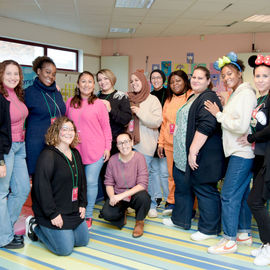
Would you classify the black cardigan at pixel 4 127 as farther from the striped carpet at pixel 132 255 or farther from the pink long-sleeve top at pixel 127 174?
the pink long-sleeve top at pixel 127 174

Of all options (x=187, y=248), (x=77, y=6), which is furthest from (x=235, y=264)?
(x=77, y=6)

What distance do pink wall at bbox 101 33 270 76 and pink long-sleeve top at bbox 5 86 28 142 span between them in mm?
5516

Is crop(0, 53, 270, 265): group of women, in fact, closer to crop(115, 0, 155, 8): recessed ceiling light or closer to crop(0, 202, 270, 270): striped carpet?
crop(0, 202, 270, 270): striped carpet

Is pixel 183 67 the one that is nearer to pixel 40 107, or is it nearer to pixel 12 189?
pixel 40 107

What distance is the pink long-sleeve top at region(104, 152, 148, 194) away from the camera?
103 inches

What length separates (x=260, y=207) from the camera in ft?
6.72

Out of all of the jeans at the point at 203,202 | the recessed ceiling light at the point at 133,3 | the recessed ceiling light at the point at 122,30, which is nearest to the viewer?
the jeans at the point at 203,202

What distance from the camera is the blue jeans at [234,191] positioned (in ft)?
7.14

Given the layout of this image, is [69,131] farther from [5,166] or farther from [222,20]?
[222,20]

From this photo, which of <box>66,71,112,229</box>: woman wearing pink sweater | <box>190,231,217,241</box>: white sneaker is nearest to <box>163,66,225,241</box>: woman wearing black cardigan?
<box>190,231,217,241</box>: white sneaker

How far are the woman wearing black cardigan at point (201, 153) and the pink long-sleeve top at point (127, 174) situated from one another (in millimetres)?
Result: 321

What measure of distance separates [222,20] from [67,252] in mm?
5276

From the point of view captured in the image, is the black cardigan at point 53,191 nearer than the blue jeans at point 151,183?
Yes

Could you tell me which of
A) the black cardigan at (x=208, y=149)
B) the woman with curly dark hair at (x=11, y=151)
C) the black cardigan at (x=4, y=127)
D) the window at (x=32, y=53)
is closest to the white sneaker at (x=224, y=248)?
the black cardigan at (x=208, y=149)
